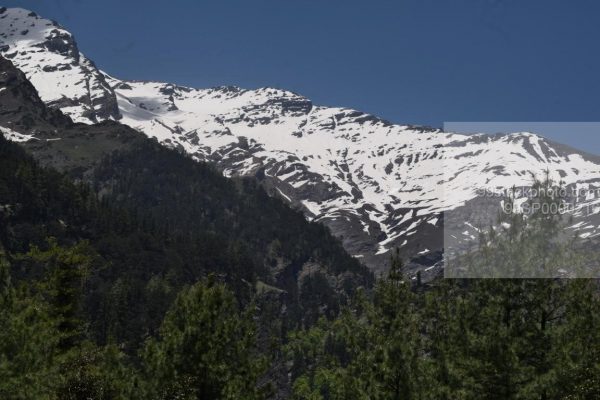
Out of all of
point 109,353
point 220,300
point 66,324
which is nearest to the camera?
point 220,300

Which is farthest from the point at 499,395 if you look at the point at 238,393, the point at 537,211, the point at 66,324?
the point at 66,324

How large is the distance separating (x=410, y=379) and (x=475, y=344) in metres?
2.83

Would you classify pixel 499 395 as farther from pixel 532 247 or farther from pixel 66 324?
pixel 66 324

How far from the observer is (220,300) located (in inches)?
1027

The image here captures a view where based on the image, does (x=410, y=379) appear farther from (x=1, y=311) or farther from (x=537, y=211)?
(x=1, y=311)

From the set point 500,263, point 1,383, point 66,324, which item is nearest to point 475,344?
point 500,263

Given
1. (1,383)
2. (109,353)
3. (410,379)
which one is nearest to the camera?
(1,383)

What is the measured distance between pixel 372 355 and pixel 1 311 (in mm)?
13901

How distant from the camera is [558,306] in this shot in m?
23.8

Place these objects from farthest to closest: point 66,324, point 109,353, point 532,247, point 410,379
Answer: point 66,324, point 109,353, point 532,247, point 410,379

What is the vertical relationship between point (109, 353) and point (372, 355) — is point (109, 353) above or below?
below

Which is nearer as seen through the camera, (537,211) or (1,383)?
(1,383)

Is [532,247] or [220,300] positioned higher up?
[532,247]

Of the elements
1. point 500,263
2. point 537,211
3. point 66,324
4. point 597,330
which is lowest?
point 66,324
